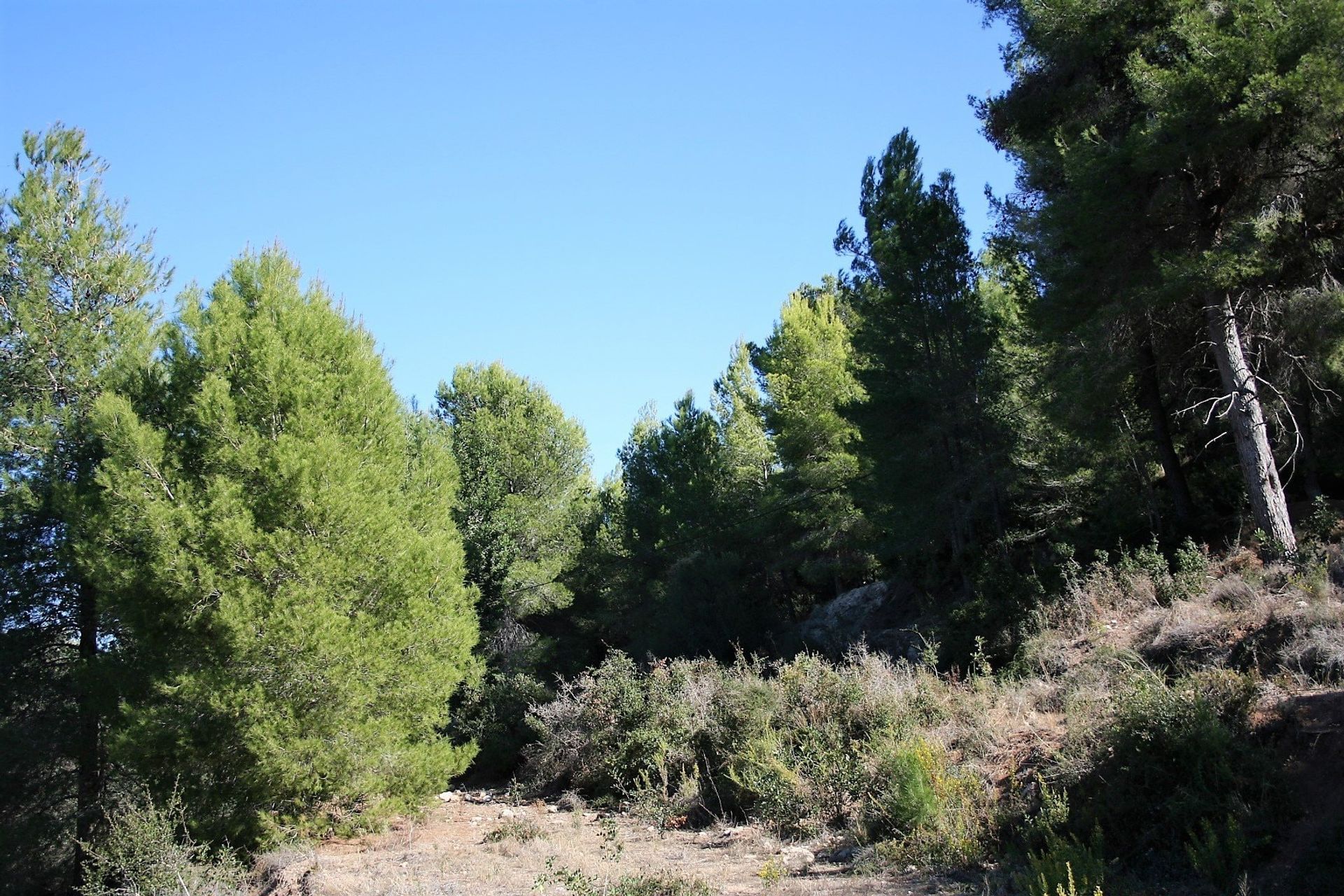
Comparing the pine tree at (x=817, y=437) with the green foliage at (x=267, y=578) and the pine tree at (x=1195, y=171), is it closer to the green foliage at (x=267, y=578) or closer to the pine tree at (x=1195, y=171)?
the pine tree at (x=1195, y=171)

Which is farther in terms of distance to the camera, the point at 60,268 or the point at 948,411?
the point at 948,411

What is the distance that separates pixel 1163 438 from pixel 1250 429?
11.2ft

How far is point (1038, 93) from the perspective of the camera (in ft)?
49.9

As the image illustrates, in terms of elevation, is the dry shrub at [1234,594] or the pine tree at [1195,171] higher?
the pine tree at [1195,171]

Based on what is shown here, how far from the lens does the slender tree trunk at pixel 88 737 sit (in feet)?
43.1

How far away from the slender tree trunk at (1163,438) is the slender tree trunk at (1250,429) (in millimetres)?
2543

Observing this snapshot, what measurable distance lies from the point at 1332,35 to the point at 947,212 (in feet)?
29.1

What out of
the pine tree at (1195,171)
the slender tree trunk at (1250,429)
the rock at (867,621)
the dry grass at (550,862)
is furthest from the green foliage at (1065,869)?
the rock at (867,621)

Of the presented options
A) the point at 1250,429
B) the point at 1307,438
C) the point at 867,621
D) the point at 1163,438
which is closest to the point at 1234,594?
the point at 1250,429

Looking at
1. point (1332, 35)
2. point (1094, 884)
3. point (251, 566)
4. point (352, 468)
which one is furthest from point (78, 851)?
point (1332, 35)

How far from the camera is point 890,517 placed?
20.0 metres

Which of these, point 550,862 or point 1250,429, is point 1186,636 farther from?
point 550,862

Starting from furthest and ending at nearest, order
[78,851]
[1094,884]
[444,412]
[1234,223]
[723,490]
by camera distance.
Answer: [444,412], [723,490], [78,851], [1234,223], [1094,884]

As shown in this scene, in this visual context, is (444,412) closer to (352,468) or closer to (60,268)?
(60,268)
